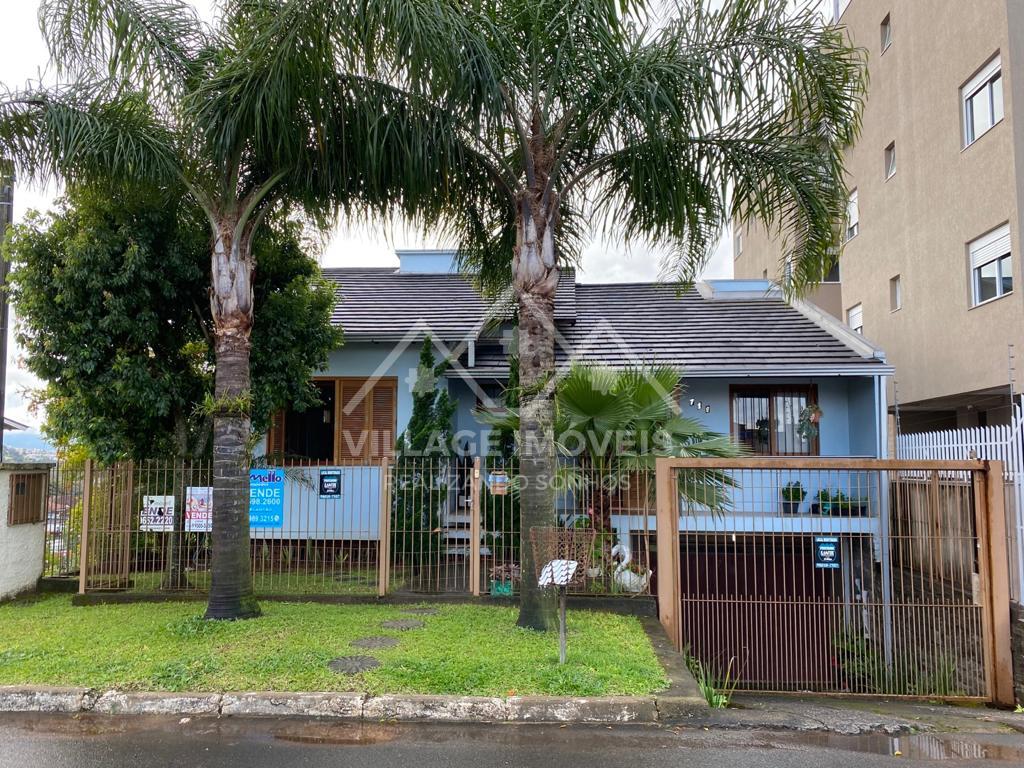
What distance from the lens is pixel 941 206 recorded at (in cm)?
1463

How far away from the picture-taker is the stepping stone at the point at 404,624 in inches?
300

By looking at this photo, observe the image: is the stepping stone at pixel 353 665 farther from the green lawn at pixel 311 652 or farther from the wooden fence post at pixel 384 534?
the wooden fence post at pixel 384 534

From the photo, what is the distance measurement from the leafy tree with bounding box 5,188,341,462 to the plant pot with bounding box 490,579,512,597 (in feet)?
12.2

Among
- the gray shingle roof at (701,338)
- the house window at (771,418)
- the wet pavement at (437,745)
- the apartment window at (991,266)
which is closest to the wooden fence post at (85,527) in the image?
the wet pavement at (437,745)

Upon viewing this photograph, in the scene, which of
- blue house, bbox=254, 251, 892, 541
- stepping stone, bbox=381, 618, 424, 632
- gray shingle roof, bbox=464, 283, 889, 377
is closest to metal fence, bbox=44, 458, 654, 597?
stepping stone, bbox=381, 618, 424, 632

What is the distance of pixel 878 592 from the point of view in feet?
35.1

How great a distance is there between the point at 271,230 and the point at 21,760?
630cm

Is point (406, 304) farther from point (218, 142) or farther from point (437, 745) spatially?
point (437, 745)

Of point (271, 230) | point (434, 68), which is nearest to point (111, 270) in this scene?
point (271, 230)

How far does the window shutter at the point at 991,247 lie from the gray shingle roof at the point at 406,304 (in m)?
7.47

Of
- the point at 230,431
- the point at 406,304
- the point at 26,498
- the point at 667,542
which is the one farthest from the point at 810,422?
the point at 26,498

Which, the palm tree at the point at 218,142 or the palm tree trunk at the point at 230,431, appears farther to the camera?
the palm tree trunk at the point at 230,431

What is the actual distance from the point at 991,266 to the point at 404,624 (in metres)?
12.1

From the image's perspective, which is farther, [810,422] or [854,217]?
[854,217]
